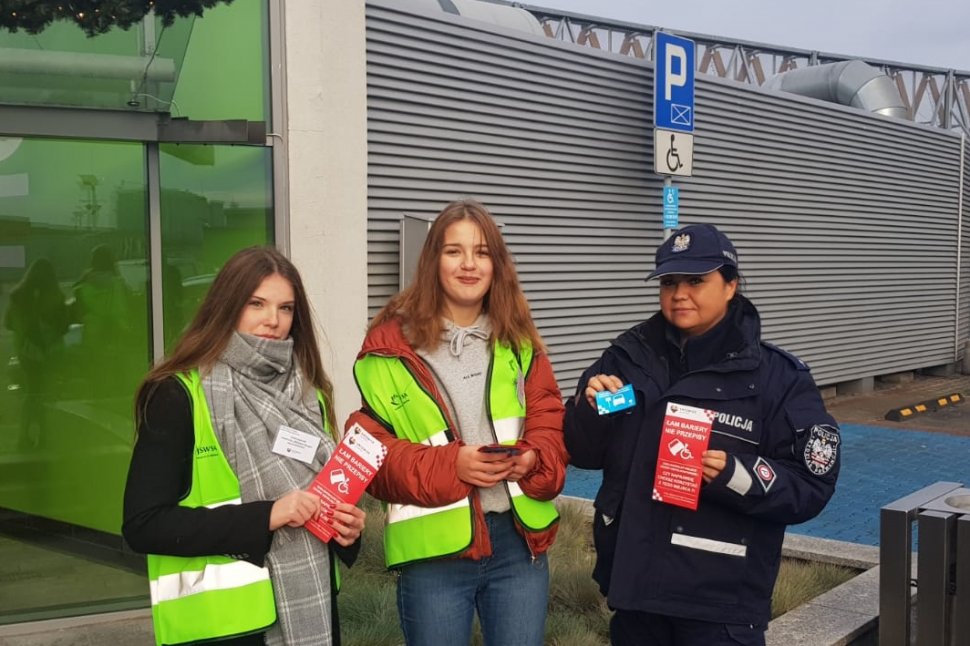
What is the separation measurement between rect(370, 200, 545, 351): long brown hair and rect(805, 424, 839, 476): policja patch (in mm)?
873

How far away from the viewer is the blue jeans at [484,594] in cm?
291

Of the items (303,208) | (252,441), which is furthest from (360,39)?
(252,441)

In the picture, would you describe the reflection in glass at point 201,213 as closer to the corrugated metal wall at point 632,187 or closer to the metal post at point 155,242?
the metal post at point 155,242

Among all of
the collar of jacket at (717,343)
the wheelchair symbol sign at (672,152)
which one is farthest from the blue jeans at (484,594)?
the wheelchair symbol sign at (672,152)

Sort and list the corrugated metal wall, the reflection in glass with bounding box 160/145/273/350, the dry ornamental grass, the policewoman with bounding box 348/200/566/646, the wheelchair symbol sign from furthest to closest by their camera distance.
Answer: the wheelchair symbol sign
the corrugated metal wall
the reflection in glass with bounding box 160/145/273/350
the dry ornamental grass
the policewoman with bounding box 348/200/566/646

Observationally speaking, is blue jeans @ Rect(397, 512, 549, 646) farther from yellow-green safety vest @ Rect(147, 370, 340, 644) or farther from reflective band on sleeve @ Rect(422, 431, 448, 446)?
yellow-green safety vest @ Rect(147, 370, 340, 644)

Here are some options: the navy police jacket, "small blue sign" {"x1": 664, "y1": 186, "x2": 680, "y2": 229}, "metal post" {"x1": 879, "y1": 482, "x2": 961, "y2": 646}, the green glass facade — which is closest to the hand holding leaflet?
the navy police jacket

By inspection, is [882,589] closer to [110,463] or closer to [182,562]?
[182,562]

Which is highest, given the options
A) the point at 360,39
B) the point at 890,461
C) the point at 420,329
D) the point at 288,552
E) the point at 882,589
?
the point at 360,39

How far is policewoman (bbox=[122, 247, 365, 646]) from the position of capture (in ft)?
7.96

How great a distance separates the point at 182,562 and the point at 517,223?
8108mm

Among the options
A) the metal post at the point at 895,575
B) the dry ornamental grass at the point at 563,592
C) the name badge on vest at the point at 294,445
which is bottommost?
the dry ornamental grass at the point at 563,592

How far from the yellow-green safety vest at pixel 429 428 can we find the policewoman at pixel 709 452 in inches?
8.7

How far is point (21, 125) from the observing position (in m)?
5.35
